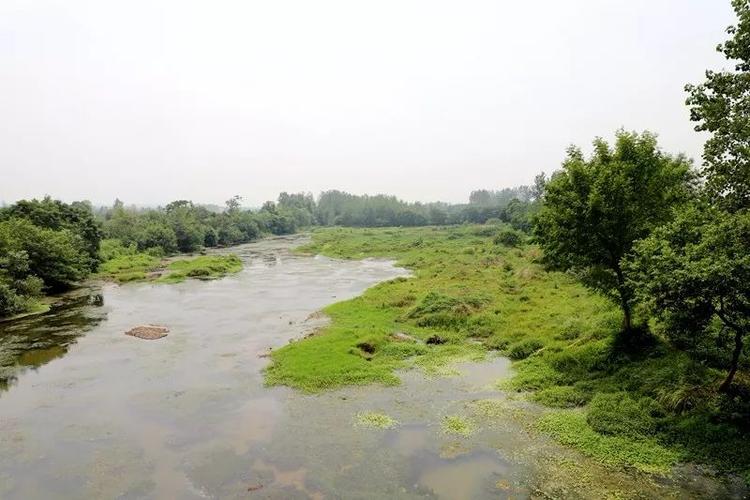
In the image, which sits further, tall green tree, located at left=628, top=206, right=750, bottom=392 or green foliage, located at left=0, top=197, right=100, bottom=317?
green foliage, located at left=0, top=197, right=100, bottom=317

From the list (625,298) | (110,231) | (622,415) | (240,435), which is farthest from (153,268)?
(622,415)

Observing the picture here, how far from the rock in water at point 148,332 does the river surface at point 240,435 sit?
79 cm

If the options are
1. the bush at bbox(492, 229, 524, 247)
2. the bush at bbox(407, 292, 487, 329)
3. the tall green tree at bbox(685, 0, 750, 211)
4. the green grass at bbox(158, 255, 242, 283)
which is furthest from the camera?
the bush at bbox(492, 229, 524, 247)

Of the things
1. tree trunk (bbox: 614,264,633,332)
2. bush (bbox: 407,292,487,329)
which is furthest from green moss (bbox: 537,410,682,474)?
bush (bbox: 407,292,487,329)

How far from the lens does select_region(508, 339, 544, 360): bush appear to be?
85.8 feet

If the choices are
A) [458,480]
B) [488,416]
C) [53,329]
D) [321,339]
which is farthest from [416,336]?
[53,329]

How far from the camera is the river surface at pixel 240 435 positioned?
15.0 meters

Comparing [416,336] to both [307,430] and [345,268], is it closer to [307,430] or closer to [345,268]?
[307,430]

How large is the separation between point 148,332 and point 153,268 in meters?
39.7

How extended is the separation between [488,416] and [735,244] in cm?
1015

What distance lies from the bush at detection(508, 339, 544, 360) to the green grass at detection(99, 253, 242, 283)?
43.7 meters

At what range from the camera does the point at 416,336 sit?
A: 101 ft

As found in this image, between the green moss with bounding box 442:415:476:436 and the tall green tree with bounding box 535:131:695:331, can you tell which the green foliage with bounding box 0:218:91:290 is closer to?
the green moss with bounding box 442:415:476:436

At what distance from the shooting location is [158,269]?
69.5m
